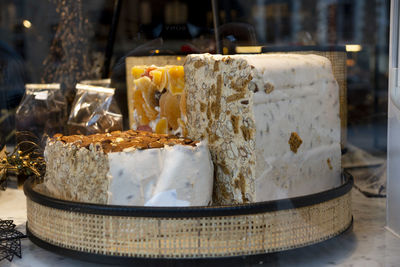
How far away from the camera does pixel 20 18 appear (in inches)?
43.3

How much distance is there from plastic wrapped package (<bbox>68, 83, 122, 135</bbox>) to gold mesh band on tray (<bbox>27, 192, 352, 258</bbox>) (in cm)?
54

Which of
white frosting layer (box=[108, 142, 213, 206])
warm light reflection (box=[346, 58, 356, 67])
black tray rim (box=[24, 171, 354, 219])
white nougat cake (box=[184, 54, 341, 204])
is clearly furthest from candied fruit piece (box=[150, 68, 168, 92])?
warm light reflection (box=[346, 58, 356, 67])

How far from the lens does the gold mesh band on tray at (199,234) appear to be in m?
0.94

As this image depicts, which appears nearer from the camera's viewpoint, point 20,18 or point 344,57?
point 344,57

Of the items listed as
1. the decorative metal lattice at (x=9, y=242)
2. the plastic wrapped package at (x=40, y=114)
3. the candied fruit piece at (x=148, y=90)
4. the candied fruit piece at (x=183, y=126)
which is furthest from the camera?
the plastic wrapped package at (x=40, y=114)

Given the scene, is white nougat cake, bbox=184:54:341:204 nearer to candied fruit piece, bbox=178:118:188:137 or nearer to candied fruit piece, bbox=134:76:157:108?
candied fruit piece, bbox=178:118:188:137

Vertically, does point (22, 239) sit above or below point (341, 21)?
below

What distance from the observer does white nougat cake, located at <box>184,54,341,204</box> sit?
3.26ft

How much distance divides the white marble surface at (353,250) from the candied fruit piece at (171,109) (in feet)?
1.20

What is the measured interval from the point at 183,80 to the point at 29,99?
1.46 feet

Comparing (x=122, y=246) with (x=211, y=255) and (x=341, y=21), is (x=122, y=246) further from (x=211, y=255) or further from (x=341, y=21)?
(x=341, y=21)

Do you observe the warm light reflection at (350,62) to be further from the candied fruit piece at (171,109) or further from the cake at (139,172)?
the candied fruit piece at (171,109)

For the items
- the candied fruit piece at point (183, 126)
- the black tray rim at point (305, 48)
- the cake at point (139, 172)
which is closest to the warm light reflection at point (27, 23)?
the cake at point (139, 172)

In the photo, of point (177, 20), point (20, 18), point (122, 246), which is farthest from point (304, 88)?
point (20, 18)
